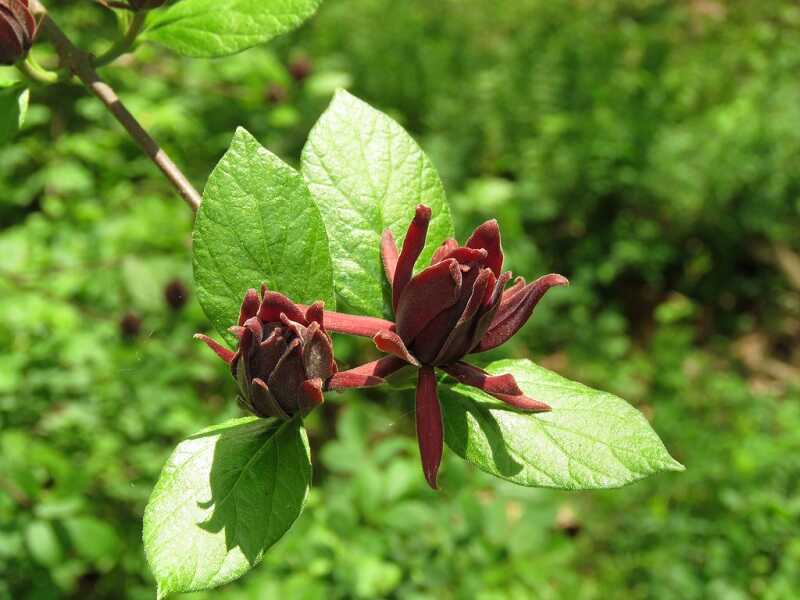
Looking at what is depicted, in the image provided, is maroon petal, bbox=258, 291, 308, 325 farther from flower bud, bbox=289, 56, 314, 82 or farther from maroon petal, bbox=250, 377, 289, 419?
flower bud, bbox=289, 56, 314, 82

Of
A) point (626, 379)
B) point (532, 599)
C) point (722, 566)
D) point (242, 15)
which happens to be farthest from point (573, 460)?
point (626, 379)

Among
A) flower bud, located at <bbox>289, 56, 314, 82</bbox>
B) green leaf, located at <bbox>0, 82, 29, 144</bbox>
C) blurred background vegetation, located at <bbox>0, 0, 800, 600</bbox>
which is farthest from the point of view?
flower bud, located at <bbox>289, 56, 314, 82</bbox>

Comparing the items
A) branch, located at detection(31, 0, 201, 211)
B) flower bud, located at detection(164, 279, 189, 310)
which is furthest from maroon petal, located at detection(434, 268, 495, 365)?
flower bud, located at detection(164, 279, 189, 310)

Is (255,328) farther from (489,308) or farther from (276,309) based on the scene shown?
(489,308)

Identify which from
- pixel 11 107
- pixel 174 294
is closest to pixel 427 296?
pixel 11 107

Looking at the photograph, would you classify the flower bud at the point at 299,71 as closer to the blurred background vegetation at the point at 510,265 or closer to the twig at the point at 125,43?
the blurred background vegetation at the point at 510,265

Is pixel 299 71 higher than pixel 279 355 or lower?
lower
